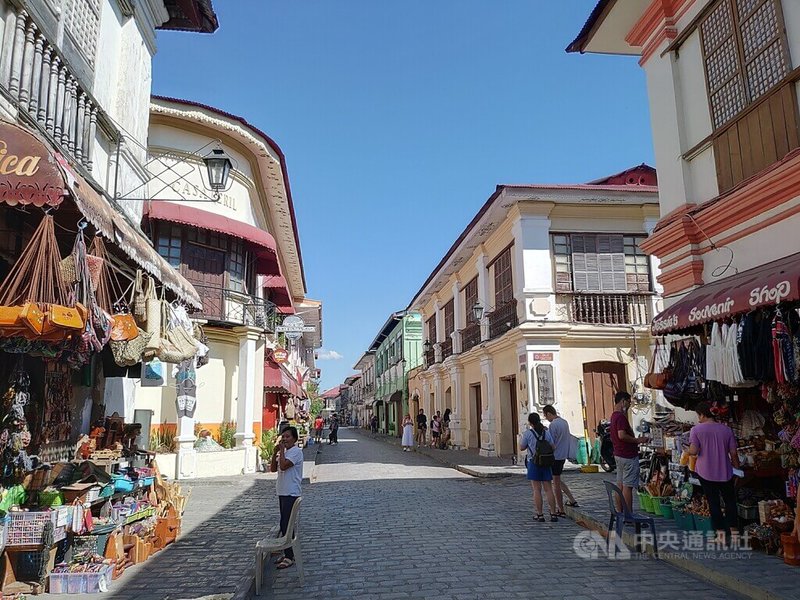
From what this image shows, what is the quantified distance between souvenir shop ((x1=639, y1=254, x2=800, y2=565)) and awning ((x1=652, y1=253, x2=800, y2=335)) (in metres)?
0.01

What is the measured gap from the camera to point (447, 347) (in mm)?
25453

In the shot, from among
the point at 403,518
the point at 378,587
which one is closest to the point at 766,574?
the point at 378,587

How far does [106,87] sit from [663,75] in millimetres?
8316

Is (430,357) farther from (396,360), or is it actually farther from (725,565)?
(725,565)

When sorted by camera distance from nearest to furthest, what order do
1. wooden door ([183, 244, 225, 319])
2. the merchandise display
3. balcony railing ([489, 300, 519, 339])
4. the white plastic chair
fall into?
the white plastic chair, the merchandise display, wooden door ([183, 244, 225, 319]), balcony railing ([489, 300, 519, 339])

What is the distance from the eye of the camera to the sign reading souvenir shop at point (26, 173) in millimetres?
4234

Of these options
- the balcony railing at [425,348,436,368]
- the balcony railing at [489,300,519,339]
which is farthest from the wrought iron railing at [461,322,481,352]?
the balcony railing at [425,348,436,368]

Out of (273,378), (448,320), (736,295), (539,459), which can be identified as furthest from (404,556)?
(448,320)

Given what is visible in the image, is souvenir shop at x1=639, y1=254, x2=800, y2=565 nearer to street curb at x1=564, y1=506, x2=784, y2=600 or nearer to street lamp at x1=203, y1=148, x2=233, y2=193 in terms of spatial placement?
street curb at x1=564, y1=506, x2=784, y2=600

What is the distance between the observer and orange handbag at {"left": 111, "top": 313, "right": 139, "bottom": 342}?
19.3 ft

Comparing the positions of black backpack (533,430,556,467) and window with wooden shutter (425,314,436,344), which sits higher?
window with wooden shutter (425,314,436,344)

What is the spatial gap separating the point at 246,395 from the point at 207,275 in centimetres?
345

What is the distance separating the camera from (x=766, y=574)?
17.9ft

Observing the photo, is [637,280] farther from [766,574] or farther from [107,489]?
[107,489]
